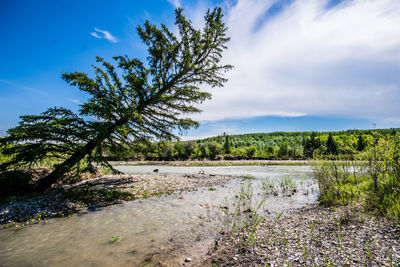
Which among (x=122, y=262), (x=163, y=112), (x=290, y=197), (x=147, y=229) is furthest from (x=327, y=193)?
(x=163, y=112)

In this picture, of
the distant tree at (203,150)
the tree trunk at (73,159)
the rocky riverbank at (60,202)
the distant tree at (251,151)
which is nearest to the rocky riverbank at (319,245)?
the rocky riverbank at (60,202)

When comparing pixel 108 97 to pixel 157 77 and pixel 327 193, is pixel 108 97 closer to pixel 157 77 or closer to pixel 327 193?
pixel 157 77

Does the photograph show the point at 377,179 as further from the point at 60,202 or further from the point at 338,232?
the point at 60,202

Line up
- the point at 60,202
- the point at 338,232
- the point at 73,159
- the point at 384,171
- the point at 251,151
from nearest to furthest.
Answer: the point at 338,232
the point at 384,171
the point at 60,202
the point at 73,159
the point at 251,151

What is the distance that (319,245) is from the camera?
4188mm

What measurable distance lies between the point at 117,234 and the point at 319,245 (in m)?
5.69

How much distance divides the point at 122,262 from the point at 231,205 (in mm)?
5671

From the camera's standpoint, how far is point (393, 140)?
6500mm

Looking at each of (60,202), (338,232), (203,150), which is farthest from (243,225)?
(203,150)

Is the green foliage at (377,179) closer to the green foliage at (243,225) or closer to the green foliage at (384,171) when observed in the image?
the green foliage at (384,171)

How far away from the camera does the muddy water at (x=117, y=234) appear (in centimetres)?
437

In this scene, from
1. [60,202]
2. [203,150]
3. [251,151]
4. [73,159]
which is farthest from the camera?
[203,150]

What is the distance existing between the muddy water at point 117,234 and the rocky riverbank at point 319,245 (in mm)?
1305

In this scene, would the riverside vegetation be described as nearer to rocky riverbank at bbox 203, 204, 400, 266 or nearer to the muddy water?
rocky riverbank at bbox 203, 204, 400, 266
